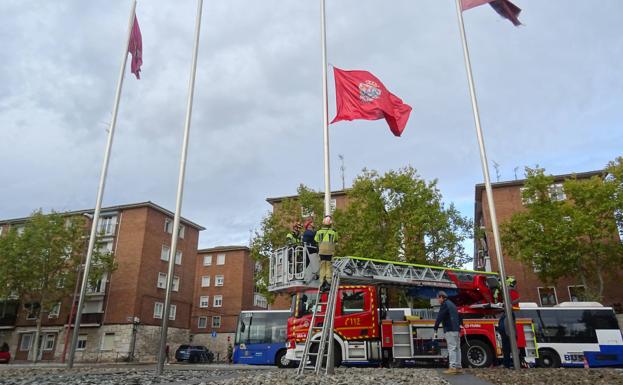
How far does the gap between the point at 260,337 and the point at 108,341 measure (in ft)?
72.5

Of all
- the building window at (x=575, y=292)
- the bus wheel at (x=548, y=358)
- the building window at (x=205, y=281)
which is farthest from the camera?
the building window at (x=205, y=281)

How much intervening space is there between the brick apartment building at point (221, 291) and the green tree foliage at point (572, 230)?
116 ft

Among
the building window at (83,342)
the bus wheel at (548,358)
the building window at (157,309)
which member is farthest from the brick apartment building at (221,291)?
the bus wheel at (548,358)

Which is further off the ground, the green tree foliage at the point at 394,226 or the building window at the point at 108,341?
the green tree foliage at the point at 394,226

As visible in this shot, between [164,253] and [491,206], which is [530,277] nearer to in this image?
[491,206]

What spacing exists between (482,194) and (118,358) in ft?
122

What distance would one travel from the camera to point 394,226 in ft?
98.4

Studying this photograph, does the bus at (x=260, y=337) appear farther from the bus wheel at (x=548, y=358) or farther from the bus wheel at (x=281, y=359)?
the bus wheel at (x=548, y=358)

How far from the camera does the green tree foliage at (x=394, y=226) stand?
96.3 feet

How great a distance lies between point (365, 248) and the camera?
1139 inches

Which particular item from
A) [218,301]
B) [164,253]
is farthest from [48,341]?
[218,301]

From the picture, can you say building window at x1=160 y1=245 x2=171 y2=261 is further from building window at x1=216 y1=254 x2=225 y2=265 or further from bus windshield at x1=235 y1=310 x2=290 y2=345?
bus windshield at x1=235 y1=310 x2=290 y2=345

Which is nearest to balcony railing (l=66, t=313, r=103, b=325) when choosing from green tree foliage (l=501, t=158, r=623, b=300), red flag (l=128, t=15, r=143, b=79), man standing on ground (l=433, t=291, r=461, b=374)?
red flag (l=128, t=15, r=143, b=79)

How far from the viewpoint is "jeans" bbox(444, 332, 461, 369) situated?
36.9ft
